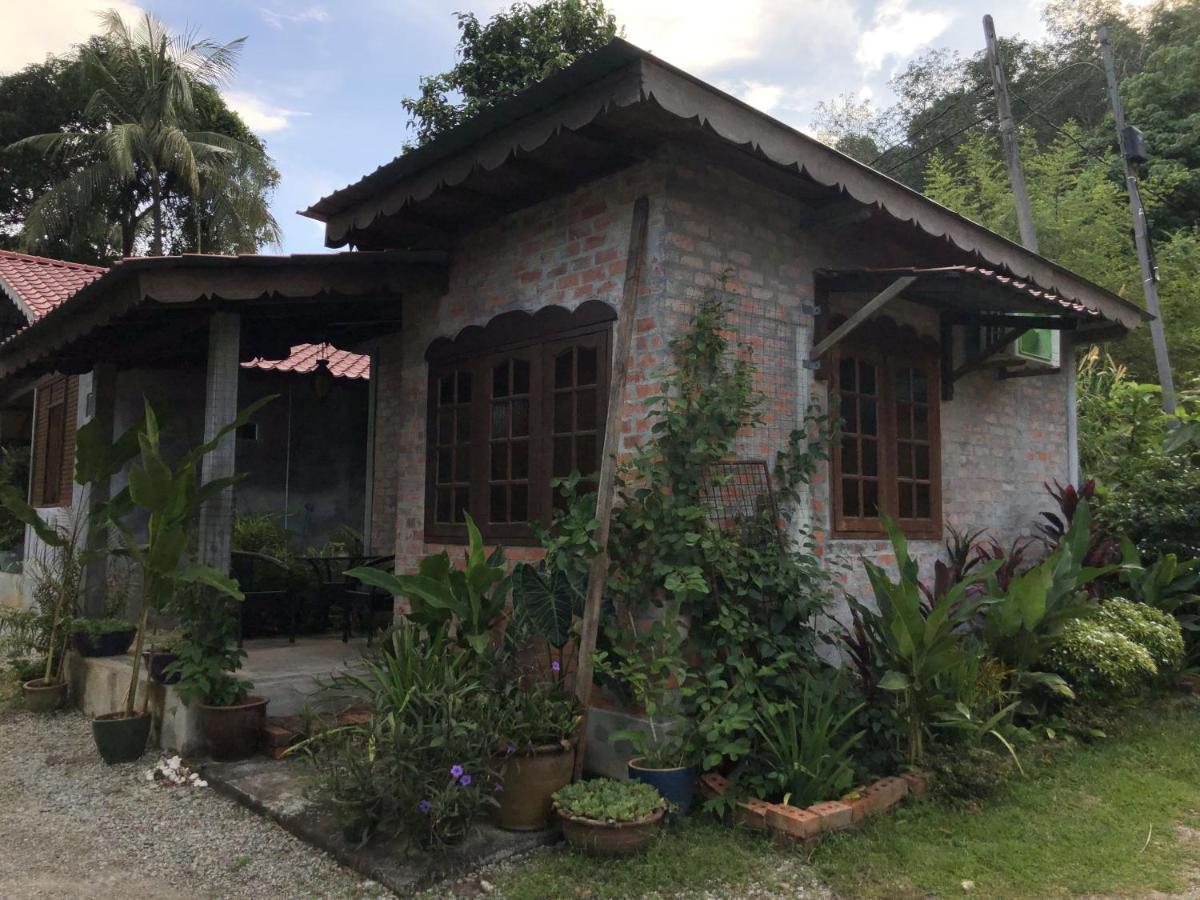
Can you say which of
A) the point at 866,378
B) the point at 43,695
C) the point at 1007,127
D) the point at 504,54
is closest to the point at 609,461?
the point at 866,378

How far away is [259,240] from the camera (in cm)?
2078

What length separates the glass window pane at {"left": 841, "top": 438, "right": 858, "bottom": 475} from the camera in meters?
5.42

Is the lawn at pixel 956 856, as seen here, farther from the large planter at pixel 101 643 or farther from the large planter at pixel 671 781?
the large planter at pixel 101 643

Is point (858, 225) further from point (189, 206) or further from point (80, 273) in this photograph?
point (189, 206)

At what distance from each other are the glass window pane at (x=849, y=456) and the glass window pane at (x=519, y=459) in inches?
76.2

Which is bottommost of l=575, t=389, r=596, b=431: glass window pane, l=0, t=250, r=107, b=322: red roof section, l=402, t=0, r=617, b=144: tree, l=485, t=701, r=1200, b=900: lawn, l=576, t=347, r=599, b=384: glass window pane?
l=485, t=701, r=1200, b=900: lawn

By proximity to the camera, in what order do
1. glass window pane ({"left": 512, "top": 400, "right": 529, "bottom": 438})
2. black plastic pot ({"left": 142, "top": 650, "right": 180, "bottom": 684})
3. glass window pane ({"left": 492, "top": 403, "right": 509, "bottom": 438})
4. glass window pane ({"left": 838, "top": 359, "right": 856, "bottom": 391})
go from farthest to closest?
glass window pane ({"left": 838, "top": 359, "right": 856, "bottom": 391})
glass window pane ({"left": 492, "top": 403, "right": 509, "bottom": 438})
glass window pane ({"left": 512, "top": 400, "right": 529, "bottom": 438})
black plastic pot ({"left": 142, "top": 650, "right": 180, "bottom": 684})

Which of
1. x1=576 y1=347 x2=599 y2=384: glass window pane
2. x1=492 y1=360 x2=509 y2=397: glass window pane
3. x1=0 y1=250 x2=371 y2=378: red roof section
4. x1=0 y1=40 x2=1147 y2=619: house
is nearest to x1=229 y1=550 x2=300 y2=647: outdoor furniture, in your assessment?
x1=0 y1=40 x2=1147 y2=619: house

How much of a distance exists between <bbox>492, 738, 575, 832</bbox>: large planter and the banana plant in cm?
54

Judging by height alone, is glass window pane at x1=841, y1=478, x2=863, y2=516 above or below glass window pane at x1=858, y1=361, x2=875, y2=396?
below

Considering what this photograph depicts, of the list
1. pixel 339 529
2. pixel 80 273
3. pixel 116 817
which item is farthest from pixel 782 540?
pixel 80 273

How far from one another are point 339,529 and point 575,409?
18.1 ft

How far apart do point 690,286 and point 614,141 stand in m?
0.81

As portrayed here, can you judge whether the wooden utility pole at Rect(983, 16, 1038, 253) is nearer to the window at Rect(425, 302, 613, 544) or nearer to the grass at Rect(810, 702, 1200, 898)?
the grass at Rect(810, 702, 1200, 898)
